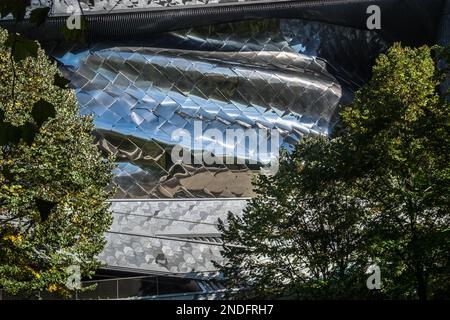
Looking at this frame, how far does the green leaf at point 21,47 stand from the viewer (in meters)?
4.36

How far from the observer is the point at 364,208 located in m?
16.2

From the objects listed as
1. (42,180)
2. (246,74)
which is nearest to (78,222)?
(42,180)

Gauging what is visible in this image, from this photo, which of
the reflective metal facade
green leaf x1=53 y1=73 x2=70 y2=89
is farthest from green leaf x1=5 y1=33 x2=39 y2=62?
the reflective metal facade

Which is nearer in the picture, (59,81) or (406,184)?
(59,81)

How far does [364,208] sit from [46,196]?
636 centimetres

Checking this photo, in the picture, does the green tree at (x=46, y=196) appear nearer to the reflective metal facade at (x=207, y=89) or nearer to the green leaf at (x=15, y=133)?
the reflective metal facade at (x=207, y=89)

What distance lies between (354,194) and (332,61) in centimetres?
1736

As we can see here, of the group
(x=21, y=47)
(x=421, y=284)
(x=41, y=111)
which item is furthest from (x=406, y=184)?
(x=41, y=111)

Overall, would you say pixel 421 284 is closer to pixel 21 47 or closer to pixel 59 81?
pixel 59 81

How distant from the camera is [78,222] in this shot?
16.8m

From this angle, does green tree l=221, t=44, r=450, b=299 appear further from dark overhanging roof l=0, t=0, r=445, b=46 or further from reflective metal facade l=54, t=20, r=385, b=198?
dark overhanging roof l=0, t=0, r=445, b=46
